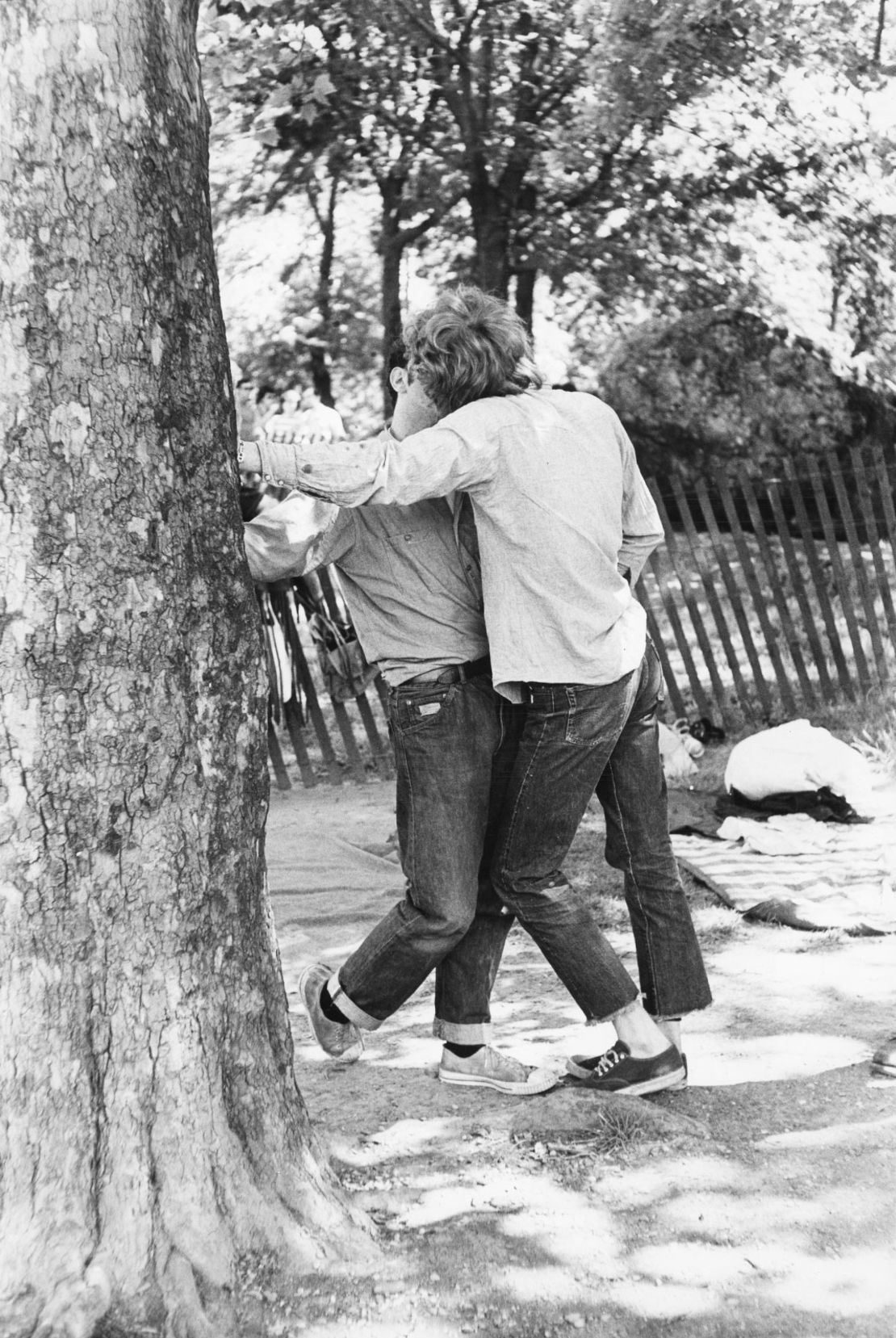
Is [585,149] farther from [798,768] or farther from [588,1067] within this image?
[588,1067]

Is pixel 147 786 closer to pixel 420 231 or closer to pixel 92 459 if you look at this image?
pixel 92 459

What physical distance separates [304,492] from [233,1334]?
1.60 metres

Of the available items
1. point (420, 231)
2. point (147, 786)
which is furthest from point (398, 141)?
point (147, 786)

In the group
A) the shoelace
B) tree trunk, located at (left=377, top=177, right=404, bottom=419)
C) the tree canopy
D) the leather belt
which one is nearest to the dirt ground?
the shoelace

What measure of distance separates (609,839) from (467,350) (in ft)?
4.19

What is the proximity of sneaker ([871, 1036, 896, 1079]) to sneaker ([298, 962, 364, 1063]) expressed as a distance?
1328mm

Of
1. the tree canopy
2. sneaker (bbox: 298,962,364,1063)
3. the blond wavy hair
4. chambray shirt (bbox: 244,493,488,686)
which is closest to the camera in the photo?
the blond wavy hair

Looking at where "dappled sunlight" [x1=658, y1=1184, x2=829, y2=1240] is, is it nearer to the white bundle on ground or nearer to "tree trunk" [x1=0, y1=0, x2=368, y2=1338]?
"tree trunk" [x1=0, y1=0, x2=368, y2=1338]

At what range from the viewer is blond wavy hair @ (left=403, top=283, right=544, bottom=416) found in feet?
9.79

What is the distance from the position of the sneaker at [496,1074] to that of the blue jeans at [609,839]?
271 millimetres

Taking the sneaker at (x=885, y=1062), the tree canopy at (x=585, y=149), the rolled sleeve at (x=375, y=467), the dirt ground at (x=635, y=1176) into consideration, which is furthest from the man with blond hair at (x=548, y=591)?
the tree canopy at (x=585, y=149)

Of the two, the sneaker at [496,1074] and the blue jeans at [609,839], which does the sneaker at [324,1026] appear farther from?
the blue jeans at [609,839]

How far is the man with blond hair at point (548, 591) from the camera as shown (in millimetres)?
2846

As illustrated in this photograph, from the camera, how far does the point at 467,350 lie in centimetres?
297
